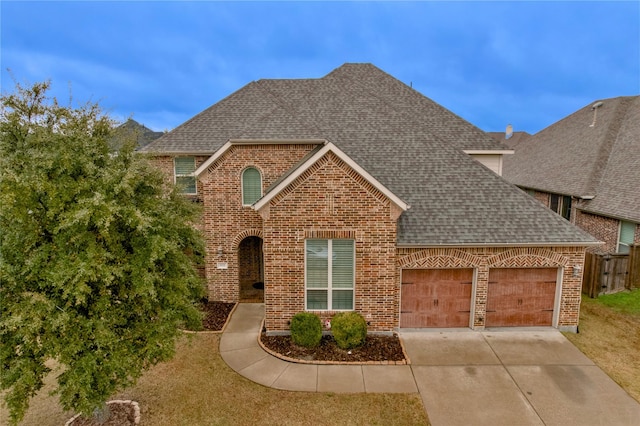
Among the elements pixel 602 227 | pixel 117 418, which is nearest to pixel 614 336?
pixel 602 227

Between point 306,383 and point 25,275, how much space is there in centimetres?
638

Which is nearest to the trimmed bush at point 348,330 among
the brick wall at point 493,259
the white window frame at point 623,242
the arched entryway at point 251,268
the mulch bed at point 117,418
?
the brick wall at point 493,259

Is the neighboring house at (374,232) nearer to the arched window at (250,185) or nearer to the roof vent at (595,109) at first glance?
the arched window at (250,185)

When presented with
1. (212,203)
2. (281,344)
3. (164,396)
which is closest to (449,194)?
(281,344)

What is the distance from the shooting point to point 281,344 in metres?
10.8

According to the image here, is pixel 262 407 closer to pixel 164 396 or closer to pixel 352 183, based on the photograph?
pixel 164 396

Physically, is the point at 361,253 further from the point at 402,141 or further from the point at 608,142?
the point at 608,142

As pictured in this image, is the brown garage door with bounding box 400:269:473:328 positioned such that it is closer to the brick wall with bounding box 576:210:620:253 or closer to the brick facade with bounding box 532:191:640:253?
the brick facade with bounding box 532:191:640:253

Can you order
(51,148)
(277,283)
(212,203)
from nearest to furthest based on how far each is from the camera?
(51,148)
(277,283)
(212,203)

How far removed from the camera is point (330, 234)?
10.8 metres

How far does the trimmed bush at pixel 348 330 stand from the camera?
410 inches

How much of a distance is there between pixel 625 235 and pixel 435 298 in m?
11.7

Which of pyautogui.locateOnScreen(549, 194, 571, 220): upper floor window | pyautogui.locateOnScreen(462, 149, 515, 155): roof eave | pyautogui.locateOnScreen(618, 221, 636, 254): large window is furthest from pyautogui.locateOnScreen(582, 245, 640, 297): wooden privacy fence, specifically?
pyautogui.locateOnScreen(549, 194, 571, 220): upper floor window

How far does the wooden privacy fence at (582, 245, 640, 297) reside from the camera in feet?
47.4
